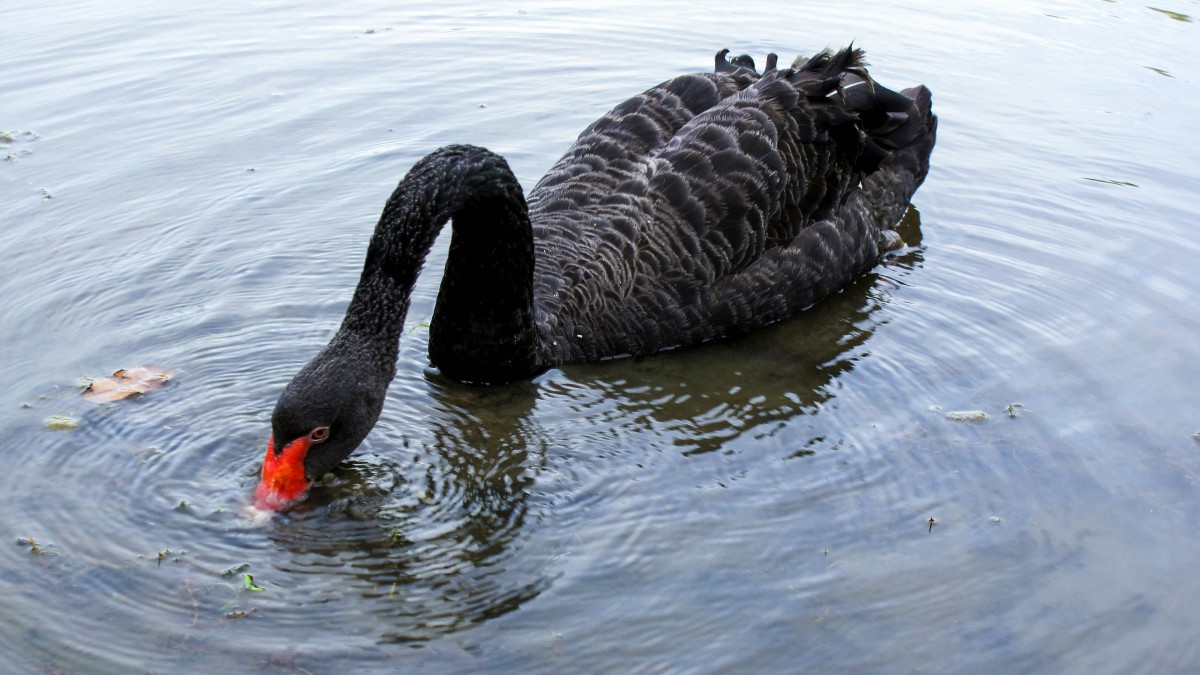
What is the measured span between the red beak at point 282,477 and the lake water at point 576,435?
11 cm

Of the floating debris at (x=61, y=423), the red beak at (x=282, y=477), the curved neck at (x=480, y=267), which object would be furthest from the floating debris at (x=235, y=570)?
the curved neck at (x=480, y=267)

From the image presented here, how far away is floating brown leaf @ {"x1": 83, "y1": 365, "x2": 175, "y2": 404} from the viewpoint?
5.39 meters

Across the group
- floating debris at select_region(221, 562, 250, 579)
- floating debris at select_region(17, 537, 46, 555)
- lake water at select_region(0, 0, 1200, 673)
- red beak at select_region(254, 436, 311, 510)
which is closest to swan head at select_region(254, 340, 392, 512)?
red beak at select_region(254, 436, 311, 510)

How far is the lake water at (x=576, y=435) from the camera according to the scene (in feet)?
13.6

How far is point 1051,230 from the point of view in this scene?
25.5 ft

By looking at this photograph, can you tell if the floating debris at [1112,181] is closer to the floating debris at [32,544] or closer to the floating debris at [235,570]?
the floating debris at [235,570]

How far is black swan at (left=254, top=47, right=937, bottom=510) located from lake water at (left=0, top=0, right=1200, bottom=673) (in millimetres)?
202

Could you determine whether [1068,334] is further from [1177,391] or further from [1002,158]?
[1002,158]

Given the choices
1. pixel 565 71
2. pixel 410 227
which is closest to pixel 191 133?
pixel 565 71

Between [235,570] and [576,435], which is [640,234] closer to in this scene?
[576,435]

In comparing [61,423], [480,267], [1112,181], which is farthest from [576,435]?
[1112,181]

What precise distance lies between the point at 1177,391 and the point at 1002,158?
3.51 m

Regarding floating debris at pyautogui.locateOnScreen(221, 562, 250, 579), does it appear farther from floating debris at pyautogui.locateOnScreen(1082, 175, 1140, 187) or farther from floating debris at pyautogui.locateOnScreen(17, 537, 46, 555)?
floating debris at pyautogui.locateOnScreen(1082, 175, 1140, 187)

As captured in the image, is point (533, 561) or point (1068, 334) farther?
point (1068, 334)
